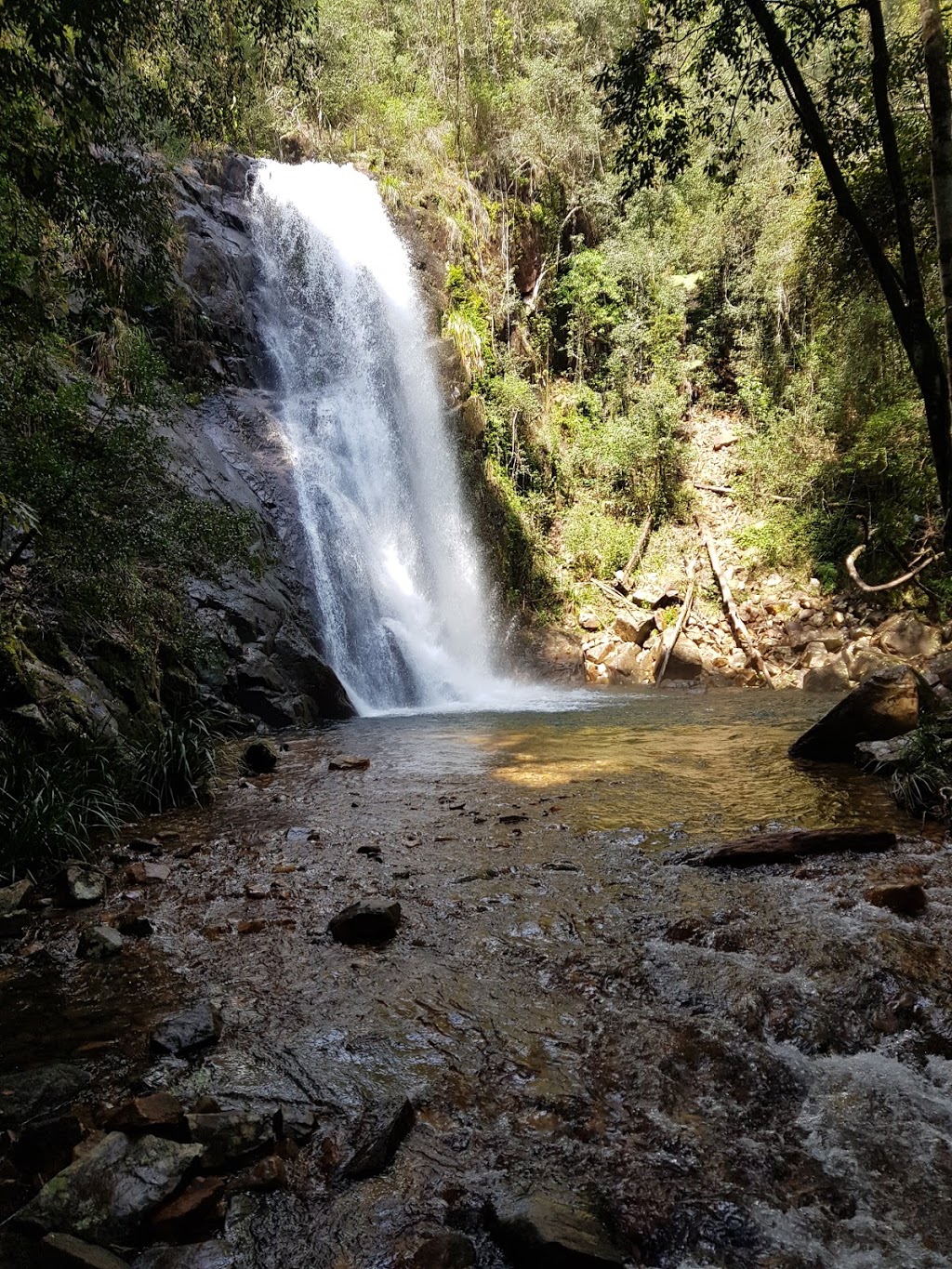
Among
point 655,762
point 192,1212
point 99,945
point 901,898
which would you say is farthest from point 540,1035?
point 655,762

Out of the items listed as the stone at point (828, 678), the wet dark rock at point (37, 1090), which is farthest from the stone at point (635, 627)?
the wet dark rock at point (37, 1090)

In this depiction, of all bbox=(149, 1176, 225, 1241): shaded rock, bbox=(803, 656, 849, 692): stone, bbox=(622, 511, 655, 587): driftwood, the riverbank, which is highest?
bbox=(622, 511, 655, 587): driftwood

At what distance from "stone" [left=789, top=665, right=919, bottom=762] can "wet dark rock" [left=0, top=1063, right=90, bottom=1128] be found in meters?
7.36

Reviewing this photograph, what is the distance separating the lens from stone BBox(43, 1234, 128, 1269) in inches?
64.1

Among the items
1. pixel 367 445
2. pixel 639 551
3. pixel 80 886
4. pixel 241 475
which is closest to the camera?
pixel 80 886

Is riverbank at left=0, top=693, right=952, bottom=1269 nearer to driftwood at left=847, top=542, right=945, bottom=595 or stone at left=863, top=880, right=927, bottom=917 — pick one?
stone at left=863, top=880, right=927, bottom=917

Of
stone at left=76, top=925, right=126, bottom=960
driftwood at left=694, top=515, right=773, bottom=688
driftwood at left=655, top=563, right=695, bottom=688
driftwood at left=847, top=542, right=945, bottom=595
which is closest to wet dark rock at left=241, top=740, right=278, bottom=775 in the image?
stone at left=76, top=925, right=126, bottom=960

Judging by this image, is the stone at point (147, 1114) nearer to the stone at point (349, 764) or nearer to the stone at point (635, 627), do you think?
the stone at point (349, 764)

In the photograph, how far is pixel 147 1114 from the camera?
2176 millimetres

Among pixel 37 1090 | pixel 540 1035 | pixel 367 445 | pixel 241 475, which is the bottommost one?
pixel 540 1035

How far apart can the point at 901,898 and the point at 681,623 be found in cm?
1542

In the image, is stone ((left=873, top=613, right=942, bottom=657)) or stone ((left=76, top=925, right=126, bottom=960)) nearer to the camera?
stone ((left=76, top=925, right=126, bottom=960))

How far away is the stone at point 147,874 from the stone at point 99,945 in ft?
3.04

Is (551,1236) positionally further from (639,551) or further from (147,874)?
(639,551)
